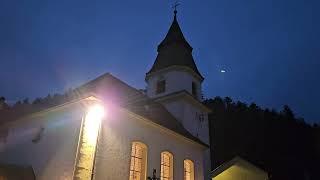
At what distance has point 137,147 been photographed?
14.4 meters

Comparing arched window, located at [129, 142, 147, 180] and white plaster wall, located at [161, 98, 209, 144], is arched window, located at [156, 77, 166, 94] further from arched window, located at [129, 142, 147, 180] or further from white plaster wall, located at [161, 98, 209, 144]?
arched window, located at [129, 142, 147, 180]

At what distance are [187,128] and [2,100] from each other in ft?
41.0

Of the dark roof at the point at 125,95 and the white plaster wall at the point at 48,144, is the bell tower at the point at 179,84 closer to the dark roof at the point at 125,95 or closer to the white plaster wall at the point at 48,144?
the dark roof at the point at 125,95

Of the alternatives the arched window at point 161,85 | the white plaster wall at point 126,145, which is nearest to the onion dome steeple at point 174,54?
the arched window at point 161,85

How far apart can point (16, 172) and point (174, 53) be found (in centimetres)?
1544

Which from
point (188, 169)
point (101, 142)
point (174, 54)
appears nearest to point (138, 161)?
point (101, 142)

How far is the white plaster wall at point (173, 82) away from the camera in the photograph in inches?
888

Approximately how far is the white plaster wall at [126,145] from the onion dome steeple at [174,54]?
26.7 feet

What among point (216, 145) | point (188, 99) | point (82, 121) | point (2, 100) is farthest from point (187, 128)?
point (216, 145)

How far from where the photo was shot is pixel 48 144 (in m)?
12.9

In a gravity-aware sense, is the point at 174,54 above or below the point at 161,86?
above

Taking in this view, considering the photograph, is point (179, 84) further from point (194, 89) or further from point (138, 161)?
point (138, 161)

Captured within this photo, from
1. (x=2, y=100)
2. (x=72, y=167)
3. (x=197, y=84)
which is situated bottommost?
(x=72, y=167)

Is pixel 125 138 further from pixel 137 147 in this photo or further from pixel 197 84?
pixel 197 84
